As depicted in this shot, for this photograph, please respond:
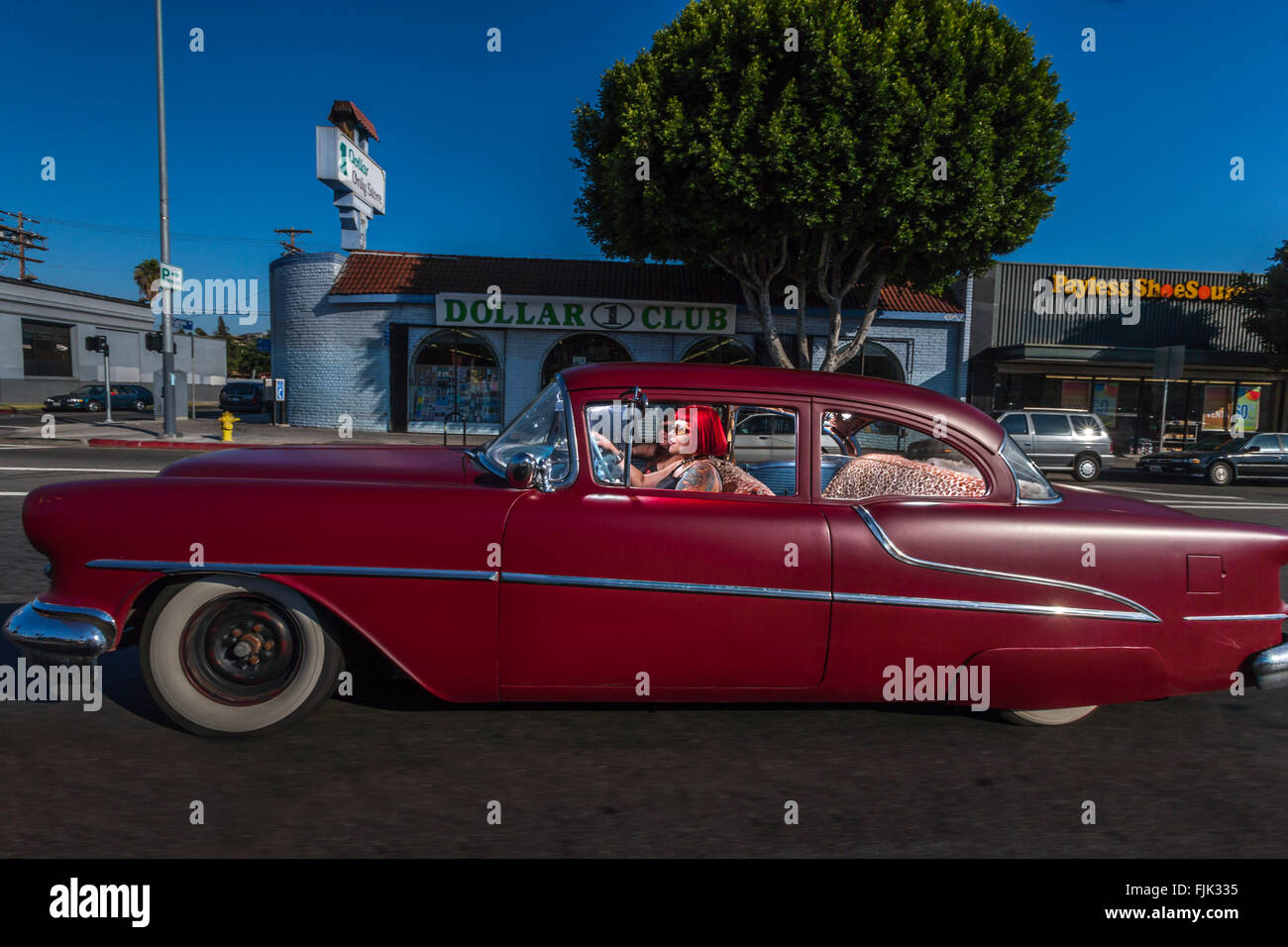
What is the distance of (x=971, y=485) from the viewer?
299 cm

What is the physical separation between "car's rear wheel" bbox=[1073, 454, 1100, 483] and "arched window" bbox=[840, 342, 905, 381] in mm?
7399

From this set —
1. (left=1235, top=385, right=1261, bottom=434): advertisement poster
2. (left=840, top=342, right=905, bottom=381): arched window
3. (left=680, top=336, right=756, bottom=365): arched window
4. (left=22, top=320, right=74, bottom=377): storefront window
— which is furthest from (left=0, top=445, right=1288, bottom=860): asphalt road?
(left=22, top=320, right=74, bottom=377): storefront window

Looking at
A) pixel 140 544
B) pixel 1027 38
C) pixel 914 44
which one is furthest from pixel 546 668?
pixel 1027 38

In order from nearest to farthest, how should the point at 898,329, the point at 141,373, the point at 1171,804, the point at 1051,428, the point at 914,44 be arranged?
1. the point at 1171,804
2. the point at 914,44
3. the point at 1051,428
4. the point at 898,329
5. the point at 141,373

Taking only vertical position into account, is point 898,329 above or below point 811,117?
below

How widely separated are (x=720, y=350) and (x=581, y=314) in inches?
170

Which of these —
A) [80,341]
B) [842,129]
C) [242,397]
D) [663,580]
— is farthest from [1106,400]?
[80,341]

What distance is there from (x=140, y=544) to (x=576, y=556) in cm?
150

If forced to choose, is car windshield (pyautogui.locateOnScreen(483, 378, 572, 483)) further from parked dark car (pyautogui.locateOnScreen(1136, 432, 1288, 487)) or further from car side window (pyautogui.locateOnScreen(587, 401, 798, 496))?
parked dark car (pyautogui.locateOnScreen(1136, 432, 1288, 487))

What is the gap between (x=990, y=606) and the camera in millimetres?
2785

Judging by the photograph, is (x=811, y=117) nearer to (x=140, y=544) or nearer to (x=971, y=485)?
(x=971, y=485)

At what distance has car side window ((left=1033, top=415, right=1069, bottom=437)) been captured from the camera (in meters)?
17.2
